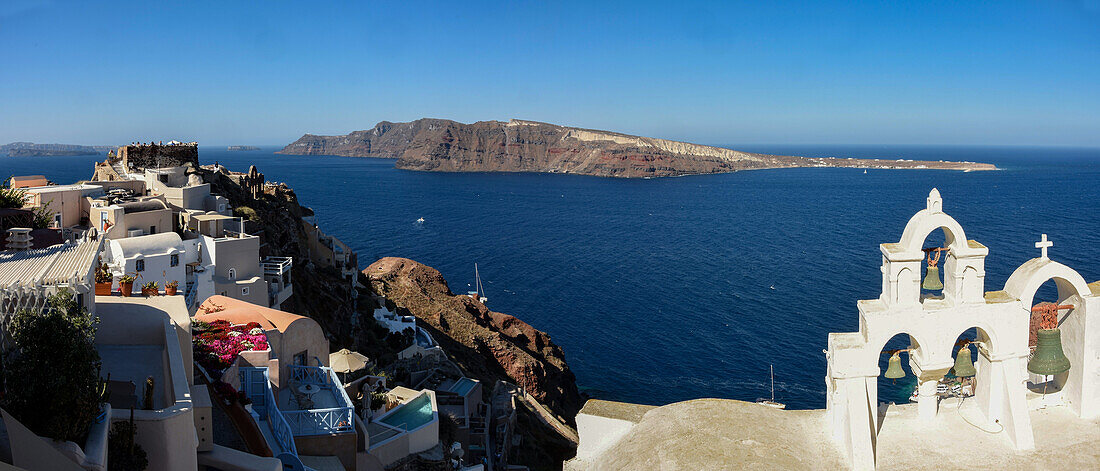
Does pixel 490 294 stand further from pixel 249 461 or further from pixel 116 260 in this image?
pixel 249 461

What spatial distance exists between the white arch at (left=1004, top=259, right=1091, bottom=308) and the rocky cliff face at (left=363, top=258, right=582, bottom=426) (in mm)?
25219

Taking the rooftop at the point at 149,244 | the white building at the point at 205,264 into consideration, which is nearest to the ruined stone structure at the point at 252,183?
the white building at the point at 205,264

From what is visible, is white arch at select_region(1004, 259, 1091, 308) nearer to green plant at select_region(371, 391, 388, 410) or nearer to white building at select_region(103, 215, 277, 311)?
green plant at select_region(371, 391, 388, 410)

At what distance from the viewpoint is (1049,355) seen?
8.37m

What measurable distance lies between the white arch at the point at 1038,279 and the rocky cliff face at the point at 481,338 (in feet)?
82.7

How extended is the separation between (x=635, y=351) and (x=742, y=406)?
138 ft

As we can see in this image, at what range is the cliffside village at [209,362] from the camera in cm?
769

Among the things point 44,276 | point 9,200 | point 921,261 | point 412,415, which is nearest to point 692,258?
point 412,415

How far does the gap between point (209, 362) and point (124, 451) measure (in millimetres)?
5779

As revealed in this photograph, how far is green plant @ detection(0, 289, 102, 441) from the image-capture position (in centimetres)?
641

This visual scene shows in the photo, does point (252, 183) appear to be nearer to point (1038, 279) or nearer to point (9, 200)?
point (9, 200)

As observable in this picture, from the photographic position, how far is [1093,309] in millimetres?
8219

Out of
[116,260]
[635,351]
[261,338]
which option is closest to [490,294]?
[635,351]

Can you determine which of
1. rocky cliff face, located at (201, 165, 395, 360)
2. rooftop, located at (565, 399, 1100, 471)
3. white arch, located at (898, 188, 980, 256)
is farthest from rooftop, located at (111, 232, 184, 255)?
white arch, located at (898, 188, 980, 256)
